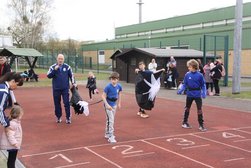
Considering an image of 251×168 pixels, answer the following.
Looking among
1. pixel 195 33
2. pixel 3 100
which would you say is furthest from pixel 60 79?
pixel 195 33

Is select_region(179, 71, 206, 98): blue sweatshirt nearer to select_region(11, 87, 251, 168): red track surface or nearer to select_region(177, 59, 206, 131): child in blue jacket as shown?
select_region(177, 59, 206, 131): child in blue jacket

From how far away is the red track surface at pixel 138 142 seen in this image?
665cm

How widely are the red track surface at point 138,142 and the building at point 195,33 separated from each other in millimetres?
15810

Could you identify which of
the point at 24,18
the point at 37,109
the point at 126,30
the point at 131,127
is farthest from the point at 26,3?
the point at 131,127

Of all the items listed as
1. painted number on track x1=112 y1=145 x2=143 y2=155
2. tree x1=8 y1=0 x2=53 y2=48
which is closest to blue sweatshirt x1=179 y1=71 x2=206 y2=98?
painted number on track x1=112 y1=145 x2=143 y2=155

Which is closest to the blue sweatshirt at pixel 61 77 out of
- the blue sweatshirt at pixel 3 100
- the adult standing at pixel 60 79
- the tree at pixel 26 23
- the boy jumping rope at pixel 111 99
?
the adult standing at pixel 60 79

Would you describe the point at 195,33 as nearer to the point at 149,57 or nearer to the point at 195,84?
the point at 149,57

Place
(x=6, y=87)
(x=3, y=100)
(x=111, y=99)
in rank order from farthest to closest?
(x=111, y=99), (x=6, y=87), (x=3, y=100)

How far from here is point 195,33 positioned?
42062 mm

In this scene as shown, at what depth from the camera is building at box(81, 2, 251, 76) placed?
36.8 metres

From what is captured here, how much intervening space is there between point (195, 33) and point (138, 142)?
117 ft

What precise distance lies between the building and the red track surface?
15.8m

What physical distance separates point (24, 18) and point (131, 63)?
35516 millimetres

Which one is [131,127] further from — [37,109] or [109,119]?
[37,109]
